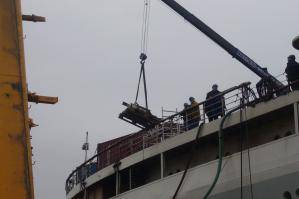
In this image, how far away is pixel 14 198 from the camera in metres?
5.46

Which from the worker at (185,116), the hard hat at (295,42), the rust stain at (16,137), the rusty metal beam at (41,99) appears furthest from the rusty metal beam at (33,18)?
the worker at (185,116)

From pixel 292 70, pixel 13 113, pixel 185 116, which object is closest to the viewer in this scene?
pixel 13 113

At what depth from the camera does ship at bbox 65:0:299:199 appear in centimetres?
1138

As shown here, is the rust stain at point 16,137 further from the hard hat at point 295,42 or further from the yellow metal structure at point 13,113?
the hard hat at point 295,42

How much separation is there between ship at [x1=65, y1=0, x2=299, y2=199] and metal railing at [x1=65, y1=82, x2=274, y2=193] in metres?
0.03

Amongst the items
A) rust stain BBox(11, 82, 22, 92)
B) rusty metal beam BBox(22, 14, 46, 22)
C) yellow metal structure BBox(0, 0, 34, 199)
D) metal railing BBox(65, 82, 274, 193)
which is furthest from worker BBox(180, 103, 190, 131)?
rust stain BBox(11, 82, 22, 92)

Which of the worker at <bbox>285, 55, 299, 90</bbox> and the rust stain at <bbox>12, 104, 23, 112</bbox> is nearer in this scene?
the rust stain at <bbox>12, 104, 23, 112</bbox>

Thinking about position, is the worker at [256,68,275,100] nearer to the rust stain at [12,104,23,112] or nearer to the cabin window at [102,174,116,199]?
the cabin window at [102,174,116,199]

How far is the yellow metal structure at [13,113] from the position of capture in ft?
18.1

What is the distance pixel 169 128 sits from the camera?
51.0 feet

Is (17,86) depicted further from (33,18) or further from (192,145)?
(192,145)

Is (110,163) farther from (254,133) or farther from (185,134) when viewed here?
(254,133)

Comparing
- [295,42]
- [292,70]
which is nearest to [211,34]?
[292,70]

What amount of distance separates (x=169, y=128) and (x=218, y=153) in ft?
7.80
